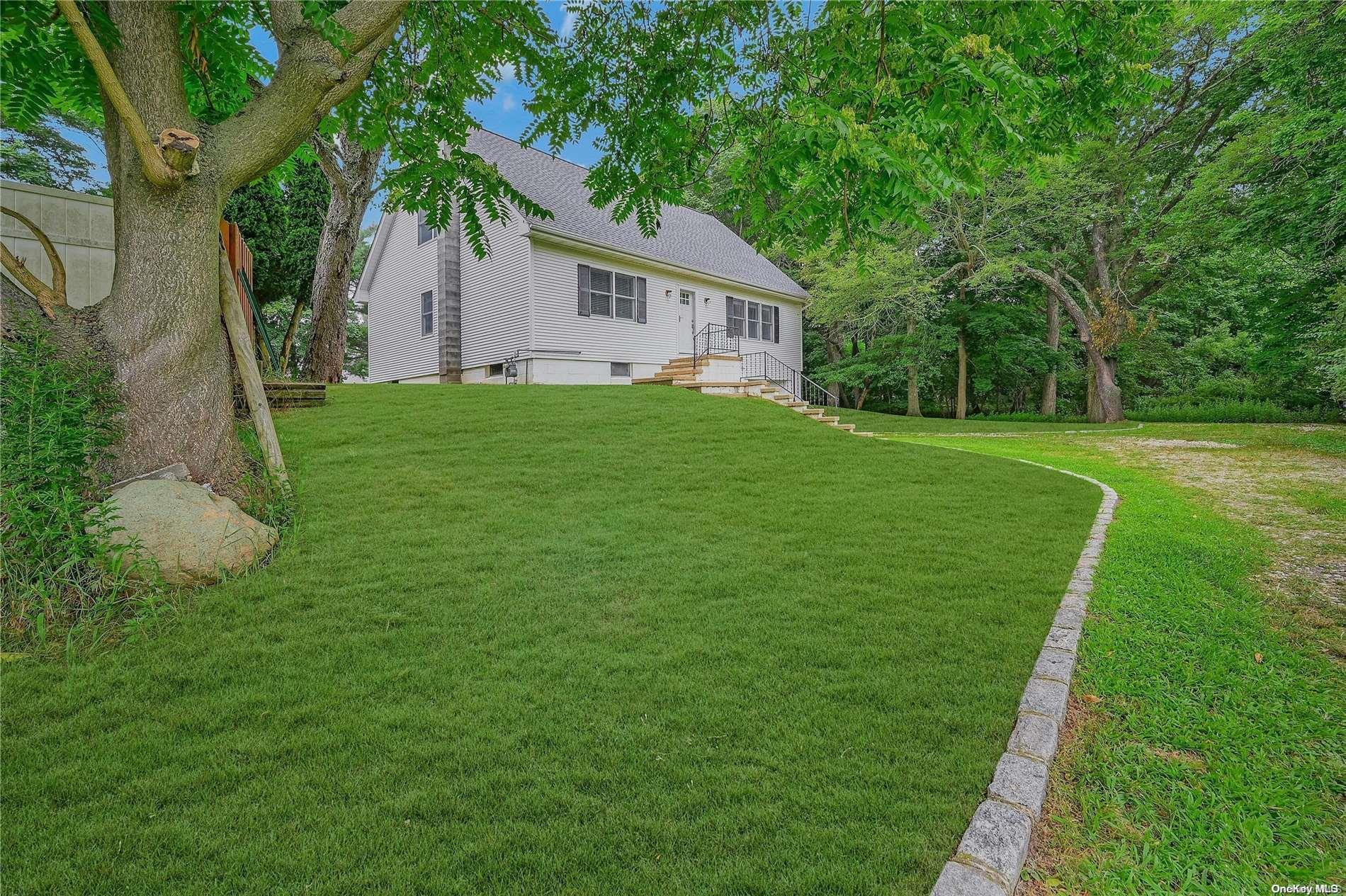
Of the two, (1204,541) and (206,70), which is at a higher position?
(206,70)

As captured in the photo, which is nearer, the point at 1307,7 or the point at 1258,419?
the point at 1307,7

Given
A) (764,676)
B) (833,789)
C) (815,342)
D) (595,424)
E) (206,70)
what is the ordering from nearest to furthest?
1. (833,789)
2. (764,676)
3. (206,70)
4. (595,424)
5. (815,342)

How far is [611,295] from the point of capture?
13.9 m

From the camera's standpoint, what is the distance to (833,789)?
71.6 inches

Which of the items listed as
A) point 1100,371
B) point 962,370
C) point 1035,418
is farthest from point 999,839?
point 962,370

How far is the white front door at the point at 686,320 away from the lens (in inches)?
619

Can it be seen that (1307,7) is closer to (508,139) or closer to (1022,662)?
(1022,662)

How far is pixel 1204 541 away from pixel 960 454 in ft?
12.4

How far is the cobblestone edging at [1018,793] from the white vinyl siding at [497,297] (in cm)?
1155

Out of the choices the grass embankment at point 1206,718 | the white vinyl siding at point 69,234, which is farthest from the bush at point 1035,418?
the white vinyl siding at point 69,234

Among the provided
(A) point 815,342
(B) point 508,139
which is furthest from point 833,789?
(A) point 815,342

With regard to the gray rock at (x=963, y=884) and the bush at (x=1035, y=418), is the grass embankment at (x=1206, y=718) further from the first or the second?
the bush at (x=1035, y=418)

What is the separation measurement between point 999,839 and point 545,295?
40.8 feet

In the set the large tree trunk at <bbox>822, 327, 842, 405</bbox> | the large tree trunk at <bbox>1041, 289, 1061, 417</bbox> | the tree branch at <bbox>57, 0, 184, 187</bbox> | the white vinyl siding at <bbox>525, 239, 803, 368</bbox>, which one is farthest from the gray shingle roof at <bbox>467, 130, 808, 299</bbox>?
the large tree trunk at <bbox>1041, 289, 1061, 417</bbox>
